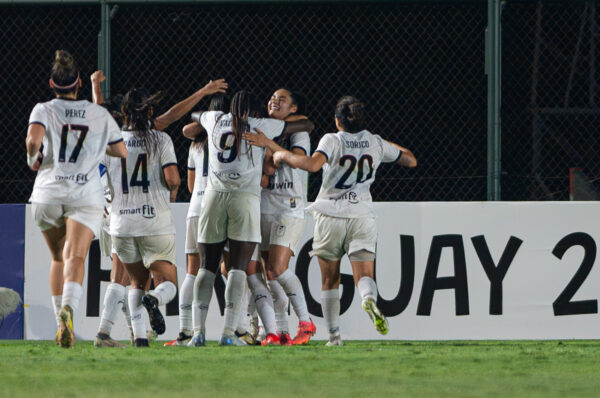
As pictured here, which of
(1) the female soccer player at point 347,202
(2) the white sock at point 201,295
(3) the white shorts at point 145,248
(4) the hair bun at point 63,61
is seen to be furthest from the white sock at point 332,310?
(4) the hair bun at point 63,61

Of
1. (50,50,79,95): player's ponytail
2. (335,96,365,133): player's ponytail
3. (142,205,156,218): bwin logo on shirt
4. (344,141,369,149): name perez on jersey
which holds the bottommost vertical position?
(142,205,156,218): bwin logo on shirt

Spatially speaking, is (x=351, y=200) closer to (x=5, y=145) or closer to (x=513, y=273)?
(x=513, y=273)

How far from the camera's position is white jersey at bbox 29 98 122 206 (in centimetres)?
724

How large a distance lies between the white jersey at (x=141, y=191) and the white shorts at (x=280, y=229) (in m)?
0.80

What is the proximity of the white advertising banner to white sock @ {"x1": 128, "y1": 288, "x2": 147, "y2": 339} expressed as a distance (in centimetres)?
172

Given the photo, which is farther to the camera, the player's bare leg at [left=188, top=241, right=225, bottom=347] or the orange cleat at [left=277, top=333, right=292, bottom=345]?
the orange cleat at [left=277, top=333, right=292, bottom=345]

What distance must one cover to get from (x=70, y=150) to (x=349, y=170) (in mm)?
1941

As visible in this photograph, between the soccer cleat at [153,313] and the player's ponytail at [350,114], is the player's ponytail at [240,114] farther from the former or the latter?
the soccer cleat at [153,313]

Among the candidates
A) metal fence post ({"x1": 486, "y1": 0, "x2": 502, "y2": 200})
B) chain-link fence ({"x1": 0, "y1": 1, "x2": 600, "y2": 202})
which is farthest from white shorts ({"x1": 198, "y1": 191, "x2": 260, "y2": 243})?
chain-link fence ({"x1": 0, "y1": 1, "x2": 600, "y2": 202})

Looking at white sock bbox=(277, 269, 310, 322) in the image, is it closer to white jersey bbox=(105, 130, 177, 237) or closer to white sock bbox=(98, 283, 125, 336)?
white jersey bbox=(105, 130, 177, 237)

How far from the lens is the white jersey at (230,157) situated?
25.3ft

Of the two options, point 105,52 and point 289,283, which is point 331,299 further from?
point 105,52

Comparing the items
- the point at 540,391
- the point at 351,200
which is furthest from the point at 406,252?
the point at 540,391

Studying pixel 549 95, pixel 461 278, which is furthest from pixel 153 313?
pixel 549 95
